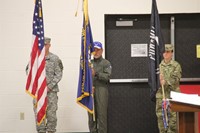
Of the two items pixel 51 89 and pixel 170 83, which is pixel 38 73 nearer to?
pixel 51 89

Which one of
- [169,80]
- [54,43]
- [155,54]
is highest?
[54,43]

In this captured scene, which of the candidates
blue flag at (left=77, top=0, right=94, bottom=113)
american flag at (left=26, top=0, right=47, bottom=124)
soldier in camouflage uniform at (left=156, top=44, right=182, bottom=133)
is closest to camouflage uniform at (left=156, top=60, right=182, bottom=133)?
soldier in camouflage uniform at (left=156, top=44, right=182, bottom=133)

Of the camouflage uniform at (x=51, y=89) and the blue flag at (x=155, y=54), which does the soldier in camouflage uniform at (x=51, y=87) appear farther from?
the blue flag at (x=155, y=54)

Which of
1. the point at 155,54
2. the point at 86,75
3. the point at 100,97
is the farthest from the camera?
the point at 100,97

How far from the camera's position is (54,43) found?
5113 mm

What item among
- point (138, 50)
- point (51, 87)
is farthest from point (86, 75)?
point (138, 50)

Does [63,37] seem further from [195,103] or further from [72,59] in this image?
[195,103]

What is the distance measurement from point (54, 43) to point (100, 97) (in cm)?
137

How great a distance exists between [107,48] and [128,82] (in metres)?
0.71

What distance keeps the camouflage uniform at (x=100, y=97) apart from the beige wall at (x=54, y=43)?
→ 731 mm

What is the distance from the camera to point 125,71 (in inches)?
208

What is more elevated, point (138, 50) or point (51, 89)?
point (138, 50)

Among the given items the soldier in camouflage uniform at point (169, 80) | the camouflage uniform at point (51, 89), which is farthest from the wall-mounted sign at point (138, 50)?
the camouflage uniform at point (51, 89)

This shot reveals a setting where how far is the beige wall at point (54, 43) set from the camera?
5062 millimetres
